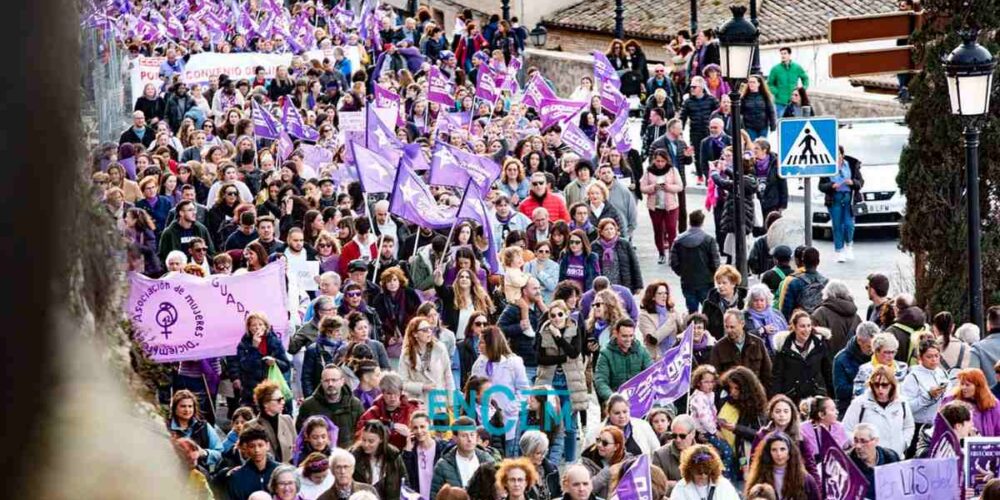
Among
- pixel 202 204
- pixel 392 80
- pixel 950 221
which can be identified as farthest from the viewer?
pixel 392 80

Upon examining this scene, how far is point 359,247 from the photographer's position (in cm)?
1617

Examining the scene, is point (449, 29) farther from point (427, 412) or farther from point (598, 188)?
point (427, 412)

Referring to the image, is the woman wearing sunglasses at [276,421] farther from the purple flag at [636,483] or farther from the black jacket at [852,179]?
the black jacket at [852,179]

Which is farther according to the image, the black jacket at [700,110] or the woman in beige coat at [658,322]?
the black jacket at [700,110]

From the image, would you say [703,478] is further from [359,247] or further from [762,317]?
[359,247]

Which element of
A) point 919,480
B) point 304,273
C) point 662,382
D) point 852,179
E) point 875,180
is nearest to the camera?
point 919,480

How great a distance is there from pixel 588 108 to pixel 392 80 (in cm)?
440

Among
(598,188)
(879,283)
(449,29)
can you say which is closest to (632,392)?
(879,283)

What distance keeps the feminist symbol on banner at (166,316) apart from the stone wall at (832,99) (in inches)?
674

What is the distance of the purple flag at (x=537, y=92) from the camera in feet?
87.8

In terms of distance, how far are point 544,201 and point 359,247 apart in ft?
10.2

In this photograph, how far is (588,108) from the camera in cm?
2852

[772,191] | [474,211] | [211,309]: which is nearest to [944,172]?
[474,211]

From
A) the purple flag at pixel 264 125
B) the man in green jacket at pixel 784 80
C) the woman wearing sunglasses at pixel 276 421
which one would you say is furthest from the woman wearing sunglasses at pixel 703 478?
the man in green jacket at pixel 784 80
